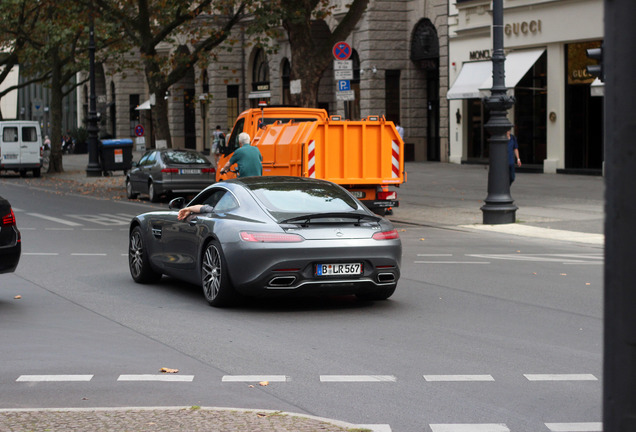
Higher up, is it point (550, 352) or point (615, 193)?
point (615, 193)

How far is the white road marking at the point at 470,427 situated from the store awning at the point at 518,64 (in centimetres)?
3169

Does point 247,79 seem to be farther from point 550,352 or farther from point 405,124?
point 550,352

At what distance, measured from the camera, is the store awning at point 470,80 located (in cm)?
3869

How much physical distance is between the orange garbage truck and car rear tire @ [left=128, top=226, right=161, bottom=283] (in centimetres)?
810

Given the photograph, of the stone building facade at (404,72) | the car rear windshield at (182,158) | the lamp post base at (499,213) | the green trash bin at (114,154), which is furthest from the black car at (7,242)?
the green trash bin at (114,154)

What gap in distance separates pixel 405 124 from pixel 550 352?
37556 millimetres

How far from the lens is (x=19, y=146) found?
43938mm

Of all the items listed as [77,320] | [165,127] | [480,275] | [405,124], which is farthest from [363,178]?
[405,124]

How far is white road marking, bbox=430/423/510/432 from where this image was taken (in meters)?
5.70

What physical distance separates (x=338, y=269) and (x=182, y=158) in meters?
18.9

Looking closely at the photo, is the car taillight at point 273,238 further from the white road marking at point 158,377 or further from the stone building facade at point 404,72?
the stone building facade at point 404,72

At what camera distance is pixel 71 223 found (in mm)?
20922

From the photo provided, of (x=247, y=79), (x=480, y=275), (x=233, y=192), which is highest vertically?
(x=247, y=79)

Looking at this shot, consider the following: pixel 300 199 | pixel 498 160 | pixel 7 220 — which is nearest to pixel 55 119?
pixel 498 160
